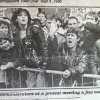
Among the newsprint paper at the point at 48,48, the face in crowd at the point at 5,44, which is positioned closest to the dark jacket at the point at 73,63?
the newsprint paper at the point at 48,48

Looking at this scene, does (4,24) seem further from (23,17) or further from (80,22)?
(80,22)

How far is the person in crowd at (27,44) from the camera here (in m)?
0.37

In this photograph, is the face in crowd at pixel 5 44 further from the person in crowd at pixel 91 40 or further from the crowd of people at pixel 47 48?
the person in crowd at pixel 91 40

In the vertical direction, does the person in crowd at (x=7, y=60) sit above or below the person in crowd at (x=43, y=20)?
below

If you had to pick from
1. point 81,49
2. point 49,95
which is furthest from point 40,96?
point 81,49

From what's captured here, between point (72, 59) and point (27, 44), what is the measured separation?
0.29ft

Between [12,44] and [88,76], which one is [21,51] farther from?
[88,76]

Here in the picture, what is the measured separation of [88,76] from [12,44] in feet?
0.51

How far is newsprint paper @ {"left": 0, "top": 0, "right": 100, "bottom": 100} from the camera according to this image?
0.37 meters

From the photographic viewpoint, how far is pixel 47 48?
14.6 inches

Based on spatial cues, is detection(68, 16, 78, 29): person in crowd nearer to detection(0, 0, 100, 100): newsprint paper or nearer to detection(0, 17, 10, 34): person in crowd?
detection(0, 0, 100, 100): newsprint paper

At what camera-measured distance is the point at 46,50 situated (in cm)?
37

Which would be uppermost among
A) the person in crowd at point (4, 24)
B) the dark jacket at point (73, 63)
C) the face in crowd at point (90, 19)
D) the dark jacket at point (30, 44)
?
the face in crowd at point (90, 19)

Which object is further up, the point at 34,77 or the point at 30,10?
the point at 30,10
